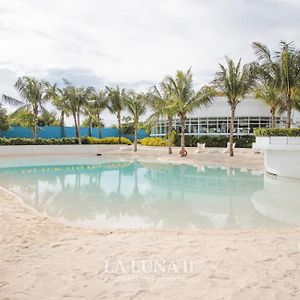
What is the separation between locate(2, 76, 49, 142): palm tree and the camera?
1270 inches

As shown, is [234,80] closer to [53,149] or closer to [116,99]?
[116,99]

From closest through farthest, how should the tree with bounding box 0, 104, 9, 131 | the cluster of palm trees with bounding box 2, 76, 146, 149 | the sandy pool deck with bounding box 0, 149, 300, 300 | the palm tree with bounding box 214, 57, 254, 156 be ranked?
the sandy pool deck with bounding box 0, 149, 300, 300 → the palm tree with bounding box 214, 57, 254, 156 → the cluster of palm trees with bounding box 2, 76, 146, 149 → the tree with bounding box 0, 104, 9, 131

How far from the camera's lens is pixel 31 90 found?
32.1 metres

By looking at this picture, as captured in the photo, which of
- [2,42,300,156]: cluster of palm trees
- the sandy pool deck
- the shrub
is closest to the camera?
the sandy pool deck

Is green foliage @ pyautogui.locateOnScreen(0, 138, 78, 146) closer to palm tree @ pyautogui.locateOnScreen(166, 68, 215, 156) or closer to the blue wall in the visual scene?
the blue wall

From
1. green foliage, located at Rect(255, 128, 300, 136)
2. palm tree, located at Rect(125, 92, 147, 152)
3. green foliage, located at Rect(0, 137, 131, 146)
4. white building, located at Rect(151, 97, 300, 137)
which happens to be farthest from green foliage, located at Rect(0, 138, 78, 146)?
green foliage, located at Rect(255, 128, 300, 136)

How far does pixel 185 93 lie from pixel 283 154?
36.9ft

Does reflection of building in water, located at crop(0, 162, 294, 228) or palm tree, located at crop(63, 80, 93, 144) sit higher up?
palm tree, located at crop(63, 80, 93, 144)

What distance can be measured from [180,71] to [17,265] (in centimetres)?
2154

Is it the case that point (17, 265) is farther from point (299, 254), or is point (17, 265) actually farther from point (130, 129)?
point (130, 129)

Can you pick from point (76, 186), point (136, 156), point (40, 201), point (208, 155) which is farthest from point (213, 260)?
point (136, 156)

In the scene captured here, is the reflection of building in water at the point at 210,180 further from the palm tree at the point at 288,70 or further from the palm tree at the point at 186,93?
the palm tree at the point at 186,93

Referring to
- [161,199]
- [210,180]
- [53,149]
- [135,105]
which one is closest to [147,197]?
[161,199]

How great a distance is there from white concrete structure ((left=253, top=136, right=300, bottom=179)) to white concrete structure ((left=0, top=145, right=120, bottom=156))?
20975mm
